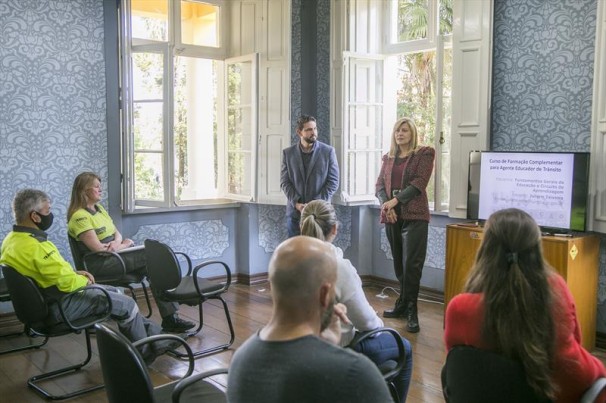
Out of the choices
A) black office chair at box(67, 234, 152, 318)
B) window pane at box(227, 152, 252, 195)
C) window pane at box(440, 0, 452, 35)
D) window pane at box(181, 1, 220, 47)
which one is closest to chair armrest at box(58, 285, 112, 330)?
black office chair at box(67, 234, 152, 318)

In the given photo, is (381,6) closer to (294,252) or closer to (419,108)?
(419,108)

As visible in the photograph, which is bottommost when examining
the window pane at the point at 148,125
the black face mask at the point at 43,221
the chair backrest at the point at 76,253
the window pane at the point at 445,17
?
the chair backrest at the point at 76,253

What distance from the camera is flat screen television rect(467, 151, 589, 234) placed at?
3.93 metres

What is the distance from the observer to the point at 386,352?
251 centimetres

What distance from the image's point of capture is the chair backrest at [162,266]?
383 cm

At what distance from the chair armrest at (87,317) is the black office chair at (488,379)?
2.12m

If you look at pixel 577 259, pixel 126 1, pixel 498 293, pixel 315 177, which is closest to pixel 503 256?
pixel 498 293

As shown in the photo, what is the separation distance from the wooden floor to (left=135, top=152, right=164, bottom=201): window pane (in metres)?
1.02

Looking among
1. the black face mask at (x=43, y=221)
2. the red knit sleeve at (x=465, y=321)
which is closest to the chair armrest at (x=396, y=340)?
the red knit sleeve at (x=465, y=321)

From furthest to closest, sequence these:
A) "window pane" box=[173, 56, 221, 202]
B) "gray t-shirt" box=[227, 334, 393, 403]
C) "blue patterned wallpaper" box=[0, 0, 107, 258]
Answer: "window pane" box=[173, 56, 221, 202]
"blue patterned wallpaper" box=[0, 0, 107, 258]
"gray t-shirt" box=[227, 334, 393, 403]

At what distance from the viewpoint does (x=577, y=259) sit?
386 cm

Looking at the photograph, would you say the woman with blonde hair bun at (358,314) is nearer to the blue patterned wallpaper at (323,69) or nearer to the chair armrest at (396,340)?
the chair armrest at (396,340)

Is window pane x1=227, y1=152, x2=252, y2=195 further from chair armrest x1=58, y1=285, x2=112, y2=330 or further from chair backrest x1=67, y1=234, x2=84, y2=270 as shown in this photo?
chair armrest x1=58, y1=285, x2=112, y2=330

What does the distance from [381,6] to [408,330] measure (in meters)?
3.05
